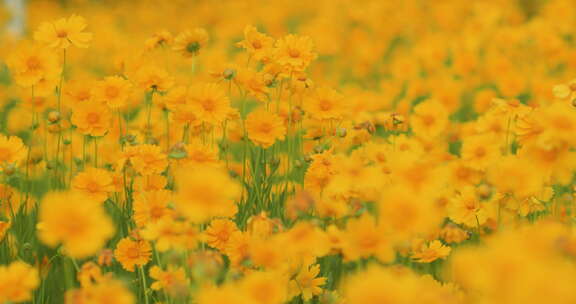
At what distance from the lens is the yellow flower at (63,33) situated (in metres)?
1.93

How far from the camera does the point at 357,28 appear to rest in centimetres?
615

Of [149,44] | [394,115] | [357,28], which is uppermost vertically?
[357,28]

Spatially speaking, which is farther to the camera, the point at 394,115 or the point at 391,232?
the point at 394,115

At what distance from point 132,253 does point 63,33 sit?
705 millimetres

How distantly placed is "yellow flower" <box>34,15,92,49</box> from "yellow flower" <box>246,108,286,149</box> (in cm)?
51

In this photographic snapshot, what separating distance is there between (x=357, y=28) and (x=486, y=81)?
2.25 metres

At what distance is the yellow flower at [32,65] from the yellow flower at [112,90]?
0.12m

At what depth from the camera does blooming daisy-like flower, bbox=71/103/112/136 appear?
6.32 ft

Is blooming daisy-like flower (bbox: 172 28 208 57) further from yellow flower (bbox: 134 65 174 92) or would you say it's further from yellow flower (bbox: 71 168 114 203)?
yellow flower (bbox: 71 168 114 203)

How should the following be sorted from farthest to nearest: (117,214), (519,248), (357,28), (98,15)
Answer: (98,15)
(357,28)
(117,214)
(519,248)

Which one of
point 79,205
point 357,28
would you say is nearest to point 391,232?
point 79,205

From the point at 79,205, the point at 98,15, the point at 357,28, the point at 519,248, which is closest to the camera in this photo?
the point at 519,248

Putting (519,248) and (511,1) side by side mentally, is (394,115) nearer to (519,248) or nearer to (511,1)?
(519,248)

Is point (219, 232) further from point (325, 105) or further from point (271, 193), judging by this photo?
point (325, 105)
